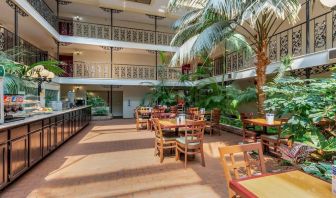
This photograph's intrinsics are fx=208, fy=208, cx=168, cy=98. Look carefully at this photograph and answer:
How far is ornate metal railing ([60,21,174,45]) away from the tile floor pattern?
8.98 m

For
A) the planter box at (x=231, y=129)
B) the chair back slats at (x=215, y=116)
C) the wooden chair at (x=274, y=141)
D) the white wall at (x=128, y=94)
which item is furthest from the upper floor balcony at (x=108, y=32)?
the wooden chair at (x=274, y=141)

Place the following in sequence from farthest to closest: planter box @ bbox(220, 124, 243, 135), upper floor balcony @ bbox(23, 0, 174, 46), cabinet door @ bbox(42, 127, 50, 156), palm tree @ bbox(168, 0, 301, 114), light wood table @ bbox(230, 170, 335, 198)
A: upper floor balcony @ bbox(23, 0, 174, 46) < planter box @ bbox(220, 124, 243, 135) < cabinet door @ bbox(42, 127, 50, 156) < palm tree @ bbox(168, 0, 301, 114) < light wood table @ bbox(230, 170, 335, 198)

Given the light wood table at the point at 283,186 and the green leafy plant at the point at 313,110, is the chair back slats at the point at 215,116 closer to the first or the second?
the green leafy plant at the point at 313,110

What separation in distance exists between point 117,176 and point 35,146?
6.46 feet

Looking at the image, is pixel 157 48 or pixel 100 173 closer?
pixel 100 173

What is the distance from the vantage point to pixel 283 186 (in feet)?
5.15

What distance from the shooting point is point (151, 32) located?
14562 millimetres

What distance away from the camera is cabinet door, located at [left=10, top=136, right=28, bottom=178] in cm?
354

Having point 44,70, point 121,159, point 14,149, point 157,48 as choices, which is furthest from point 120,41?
point 14,149

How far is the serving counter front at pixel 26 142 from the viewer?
3327 mm

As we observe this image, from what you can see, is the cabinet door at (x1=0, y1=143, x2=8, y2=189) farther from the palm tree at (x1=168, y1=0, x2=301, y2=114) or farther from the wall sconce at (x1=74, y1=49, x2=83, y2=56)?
the wall sconce at (x1=74, y1=49, x2=83, y2=56)

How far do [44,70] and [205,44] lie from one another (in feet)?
15.8

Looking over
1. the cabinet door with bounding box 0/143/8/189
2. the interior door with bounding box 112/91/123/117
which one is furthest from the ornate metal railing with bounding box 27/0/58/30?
the cabinet door with bounding box 0/143/8/189

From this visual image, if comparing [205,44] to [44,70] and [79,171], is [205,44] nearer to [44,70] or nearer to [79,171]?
[79,171]
